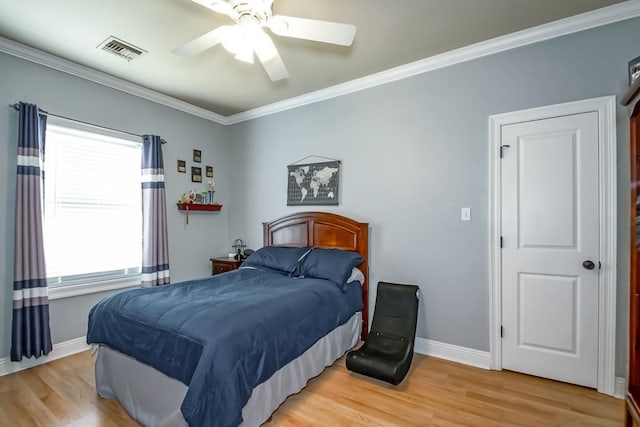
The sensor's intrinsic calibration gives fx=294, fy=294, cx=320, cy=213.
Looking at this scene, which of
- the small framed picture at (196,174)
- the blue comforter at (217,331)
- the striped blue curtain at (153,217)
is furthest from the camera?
the small framed picture at (196,174)

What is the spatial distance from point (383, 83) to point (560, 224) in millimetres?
2089

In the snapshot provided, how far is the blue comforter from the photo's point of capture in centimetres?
150

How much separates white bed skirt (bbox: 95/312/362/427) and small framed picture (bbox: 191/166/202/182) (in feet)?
7.92

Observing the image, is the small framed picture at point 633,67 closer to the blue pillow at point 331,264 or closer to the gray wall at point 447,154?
the gray wall at point 447,154

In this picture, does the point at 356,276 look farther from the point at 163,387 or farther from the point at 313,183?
the point at 163,387

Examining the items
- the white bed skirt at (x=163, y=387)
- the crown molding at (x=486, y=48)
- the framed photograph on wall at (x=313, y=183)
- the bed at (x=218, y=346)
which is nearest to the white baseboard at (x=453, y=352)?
the bed at (x=218, y=346)

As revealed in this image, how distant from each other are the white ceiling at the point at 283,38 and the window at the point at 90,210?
31.5 inches

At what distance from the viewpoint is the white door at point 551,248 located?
7.36ft

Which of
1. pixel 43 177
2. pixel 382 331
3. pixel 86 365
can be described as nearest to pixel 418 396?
pixel 382 331

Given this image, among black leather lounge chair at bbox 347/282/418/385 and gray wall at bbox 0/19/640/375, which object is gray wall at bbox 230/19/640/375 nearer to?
gray wall at bbox 0/19/640/375

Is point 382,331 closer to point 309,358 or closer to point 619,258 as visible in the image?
point 309,358

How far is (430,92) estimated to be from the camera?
2902 mm

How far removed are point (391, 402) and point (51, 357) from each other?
10.2ft

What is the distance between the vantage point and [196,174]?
409cm
